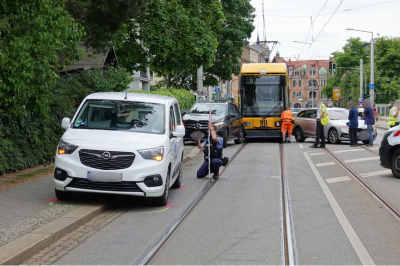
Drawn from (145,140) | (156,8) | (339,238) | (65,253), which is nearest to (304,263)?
(339,238)

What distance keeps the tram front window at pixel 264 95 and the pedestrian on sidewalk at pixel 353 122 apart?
343 cm

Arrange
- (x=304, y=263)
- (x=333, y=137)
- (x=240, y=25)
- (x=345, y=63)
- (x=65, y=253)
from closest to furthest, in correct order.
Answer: (x=304, y=263), (x=65, y=253), (x=333, y=137), (x=240, y=25), (x=345, y=63)

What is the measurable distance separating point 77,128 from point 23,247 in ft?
12.3

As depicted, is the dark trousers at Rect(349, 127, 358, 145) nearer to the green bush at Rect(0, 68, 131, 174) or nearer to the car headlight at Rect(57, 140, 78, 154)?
the green bush at Rect(0, 68, 131, 174)

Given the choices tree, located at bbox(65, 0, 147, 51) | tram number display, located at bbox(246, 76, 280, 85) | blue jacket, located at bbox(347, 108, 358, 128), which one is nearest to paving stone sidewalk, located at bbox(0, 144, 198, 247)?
tree, located at bbox(65, 0, 147, 51)

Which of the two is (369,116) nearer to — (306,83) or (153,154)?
(153,154)

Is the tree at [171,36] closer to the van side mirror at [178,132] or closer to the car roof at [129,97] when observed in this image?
the car roof at [129,97]

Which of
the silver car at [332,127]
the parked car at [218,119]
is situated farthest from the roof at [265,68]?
the silver car at [332,127]

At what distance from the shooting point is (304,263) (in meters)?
5.54

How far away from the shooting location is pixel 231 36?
4800cm

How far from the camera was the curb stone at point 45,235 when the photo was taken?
5532 millimetres

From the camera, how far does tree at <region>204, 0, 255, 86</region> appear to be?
4747cm

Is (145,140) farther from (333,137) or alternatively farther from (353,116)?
(333,137)

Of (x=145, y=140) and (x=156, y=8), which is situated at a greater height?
(x=156, y=8)
